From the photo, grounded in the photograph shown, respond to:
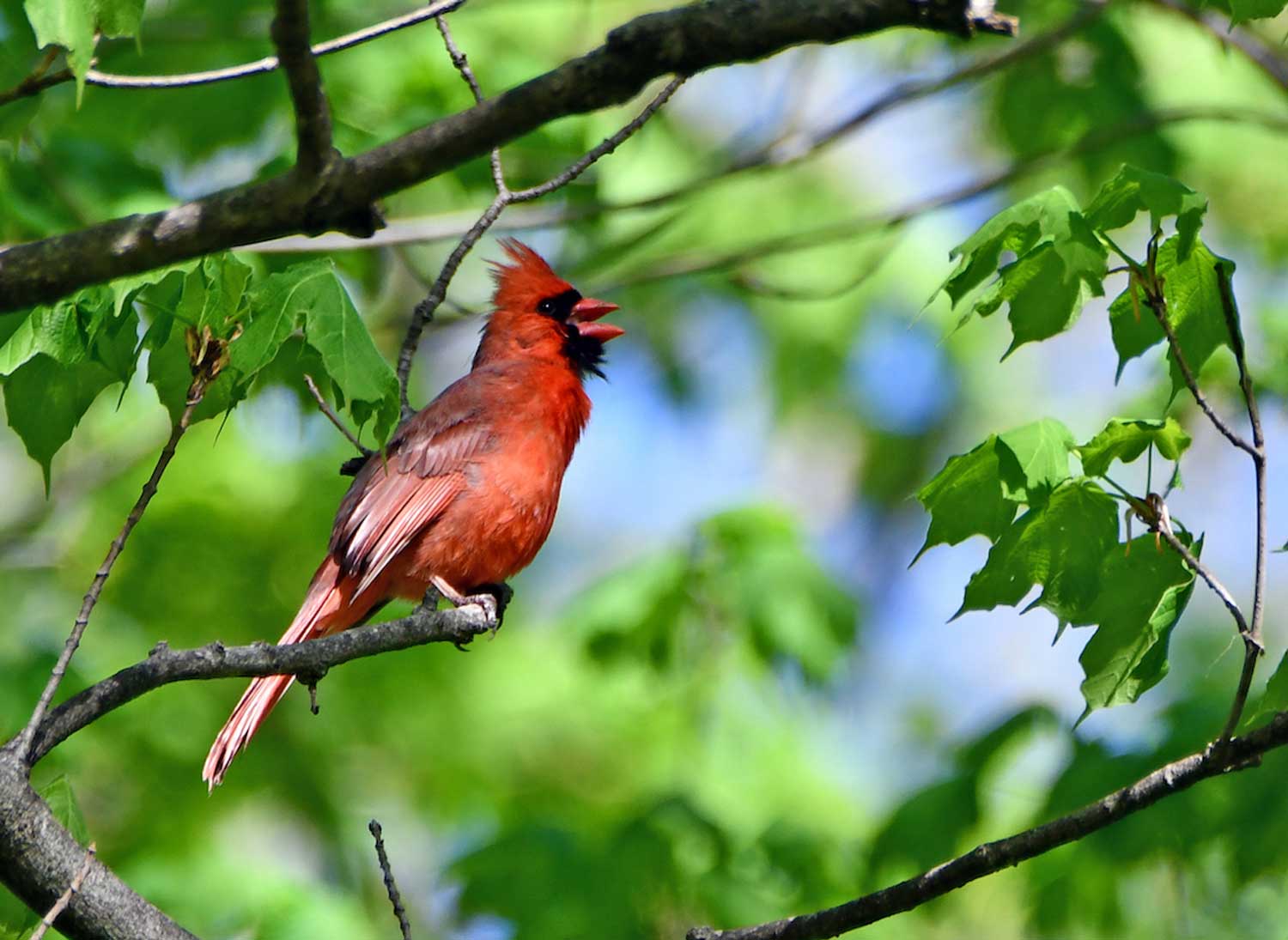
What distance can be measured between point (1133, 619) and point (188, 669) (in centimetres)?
152

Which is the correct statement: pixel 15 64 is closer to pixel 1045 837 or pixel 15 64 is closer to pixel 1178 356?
pixel 1178 356

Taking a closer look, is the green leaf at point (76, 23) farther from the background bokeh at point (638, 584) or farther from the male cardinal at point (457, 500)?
the male cardinal at point (457, 500)

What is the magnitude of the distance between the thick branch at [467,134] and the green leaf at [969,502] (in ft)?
2.99

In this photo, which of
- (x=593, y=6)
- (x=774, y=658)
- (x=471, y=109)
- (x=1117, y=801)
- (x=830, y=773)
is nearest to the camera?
(x=471, y=109)

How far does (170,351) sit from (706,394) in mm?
8197

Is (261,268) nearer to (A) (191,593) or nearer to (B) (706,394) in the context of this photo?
(A) (191,593)

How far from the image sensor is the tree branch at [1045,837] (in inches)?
85.8

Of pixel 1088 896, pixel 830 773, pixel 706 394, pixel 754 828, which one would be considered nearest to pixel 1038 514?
pixel 1088 896

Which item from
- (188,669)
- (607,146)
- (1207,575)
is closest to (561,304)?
(607,146)

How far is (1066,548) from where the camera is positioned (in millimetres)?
2457

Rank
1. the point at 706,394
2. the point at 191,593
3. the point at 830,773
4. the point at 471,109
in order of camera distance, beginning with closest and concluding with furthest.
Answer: the point at 471,109, the point at 191,593, the point at 830,773, the point at 706,394

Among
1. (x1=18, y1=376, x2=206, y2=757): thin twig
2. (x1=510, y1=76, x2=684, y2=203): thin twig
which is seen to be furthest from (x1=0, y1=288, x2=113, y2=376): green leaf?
(x1=510, y1=76, x2=684, y2=203): thin twig

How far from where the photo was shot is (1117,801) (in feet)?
7.36

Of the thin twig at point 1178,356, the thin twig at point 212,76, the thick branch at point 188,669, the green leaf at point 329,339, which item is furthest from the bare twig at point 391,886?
the thin twig at point 1178,356
